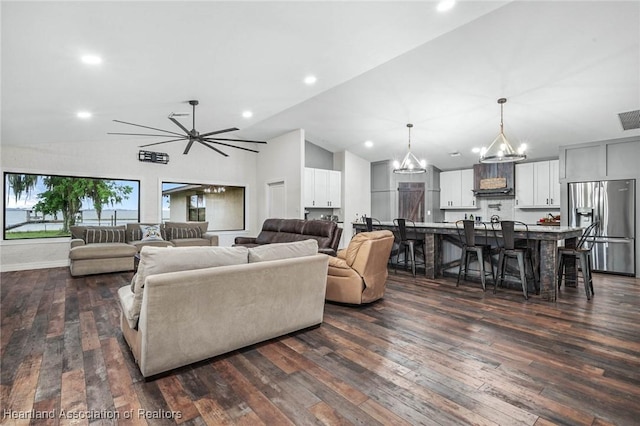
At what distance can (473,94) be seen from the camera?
4832 millimetres

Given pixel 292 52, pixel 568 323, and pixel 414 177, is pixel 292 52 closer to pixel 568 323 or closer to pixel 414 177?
pixel 568 323

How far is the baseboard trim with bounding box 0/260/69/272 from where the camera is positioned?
565 cm

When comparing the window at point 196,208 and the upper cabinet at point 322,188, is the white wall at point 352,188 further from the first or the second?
the window at point 196,208

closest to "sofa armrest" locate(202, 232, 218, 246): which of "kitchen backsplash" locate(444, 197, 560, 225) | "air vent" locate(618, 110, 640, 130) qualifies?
"kitchen backsplash" locate(444, 197, 560, 225)

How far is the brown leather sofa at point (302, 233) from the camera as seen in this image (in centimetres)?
493

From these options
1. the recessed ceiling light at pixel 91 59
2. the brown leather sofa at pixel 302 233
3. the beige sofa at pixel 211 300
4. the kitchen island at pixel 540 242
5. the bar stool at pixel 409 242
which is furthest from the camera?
the bar stool at pixel 409 242

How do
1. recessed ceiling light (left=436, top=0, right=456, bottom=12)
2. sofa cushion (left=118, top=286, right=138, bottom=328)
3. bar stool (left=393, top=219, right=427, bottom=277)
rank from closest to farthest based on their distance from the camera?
sofa cushion (left=118, top=286, right=138, bottom=328) < recessed ceiling light (left=436, top=0, right=456, bottom=12) < bar stool (left=393, top=219, right=427, bottom=277)

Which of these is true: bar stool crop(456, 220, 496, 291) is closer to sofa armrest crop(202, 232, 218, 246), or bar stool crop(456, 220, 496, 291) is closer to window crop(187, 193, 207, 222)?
sofa armrest crop(202, 232, 218, 246)

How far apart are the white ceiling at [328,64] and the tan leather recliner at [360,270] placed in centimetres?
215

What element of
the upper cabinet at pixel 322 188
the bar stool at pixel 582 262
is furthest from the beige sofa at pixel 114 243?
the bar stool at pixel 582 262

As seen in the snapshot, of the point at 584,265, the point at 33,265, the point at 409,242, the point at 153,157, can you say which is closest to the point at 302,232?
the point at 409,242

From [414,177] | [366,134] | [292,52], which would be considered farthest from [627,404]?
[414,177]

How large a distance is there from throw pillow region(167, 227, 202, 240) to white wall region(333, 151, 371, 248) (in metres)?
3.56

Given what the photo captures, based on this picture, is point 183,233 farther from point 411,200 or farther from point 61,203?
point 411,200
